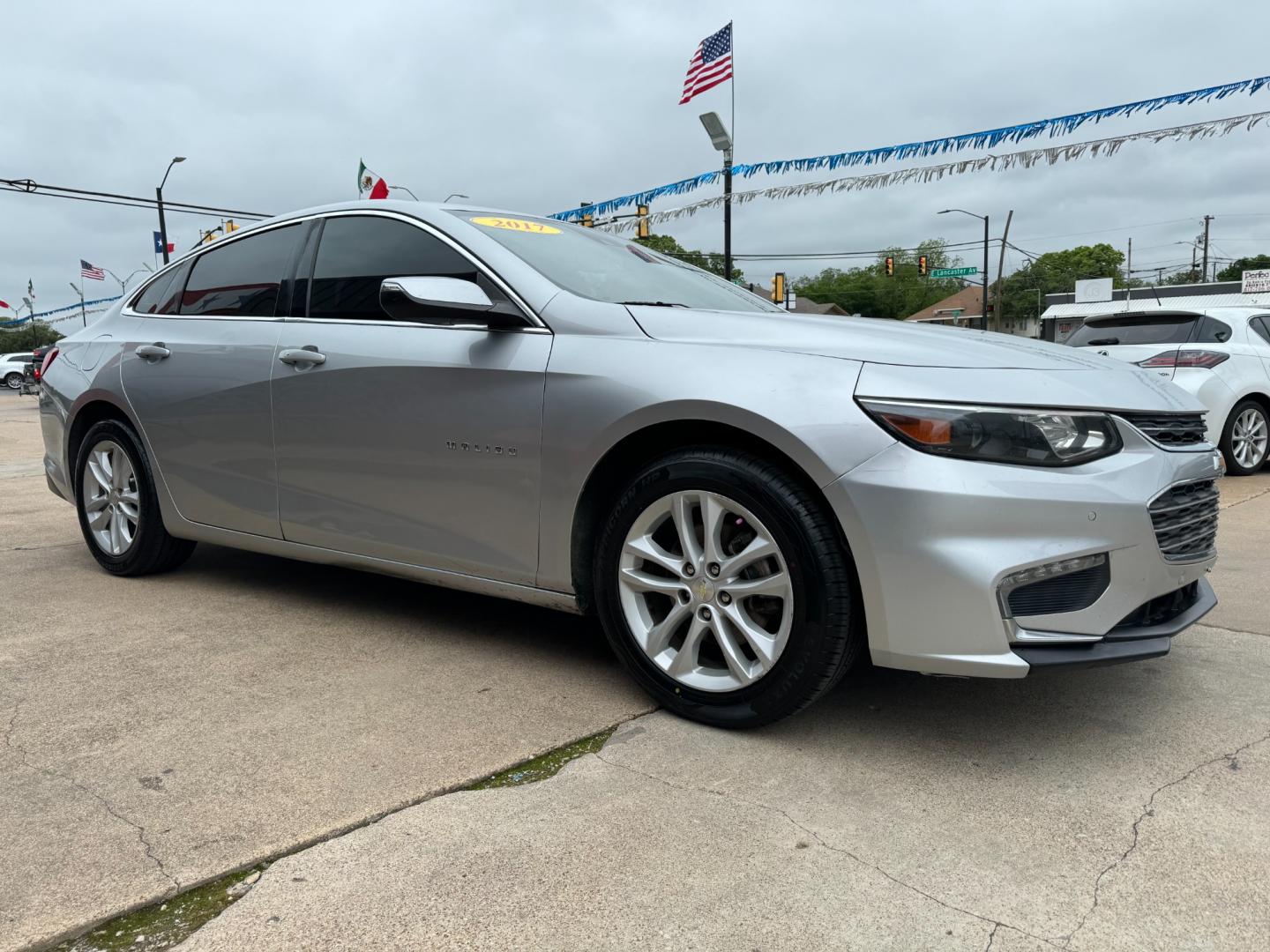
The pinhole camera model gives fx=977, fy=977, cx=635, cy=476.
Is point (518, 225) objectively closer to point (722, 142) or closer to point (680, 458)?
point (680, 458)

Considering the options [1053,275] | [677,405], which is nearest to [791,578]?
[677,405]

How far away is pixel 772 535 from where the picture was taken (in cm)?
251

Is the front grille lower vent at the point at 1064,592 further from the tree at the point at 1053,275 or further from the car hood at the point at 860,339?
the tree at the point at 1053,275

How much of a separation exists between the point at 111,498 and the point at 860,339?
11.4 ft

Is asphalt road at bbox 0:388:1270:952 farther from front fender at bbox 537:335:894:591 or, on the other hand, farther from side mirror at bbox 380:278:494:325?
side mirror at bbox 380:278:494:325

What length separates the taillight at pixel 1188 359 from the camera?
7785mm

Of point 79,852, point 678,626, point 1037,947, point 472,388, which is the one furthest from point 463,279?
point 1037,947

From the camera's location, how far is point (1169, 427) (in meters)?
2.59

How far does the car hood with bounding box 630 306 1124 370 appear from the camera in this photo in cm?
256

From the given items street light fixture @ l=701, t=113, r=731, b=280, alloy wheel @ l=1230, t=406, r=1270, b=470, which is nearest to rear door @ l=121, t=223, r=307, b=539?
alloy wheel @ l=1230, t=406, r=1270, b=470

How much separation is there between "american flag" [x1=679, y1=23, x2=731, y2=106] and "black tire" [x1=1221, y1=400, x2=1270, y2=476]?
32.3 feet

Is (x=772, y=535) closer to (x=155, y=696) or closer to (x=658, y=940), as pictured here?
(x=658, y=940)

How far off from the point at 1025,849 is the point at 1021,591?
580mm

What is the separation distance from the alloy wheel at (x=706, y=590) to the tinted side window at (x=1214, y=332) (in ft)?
22.6
